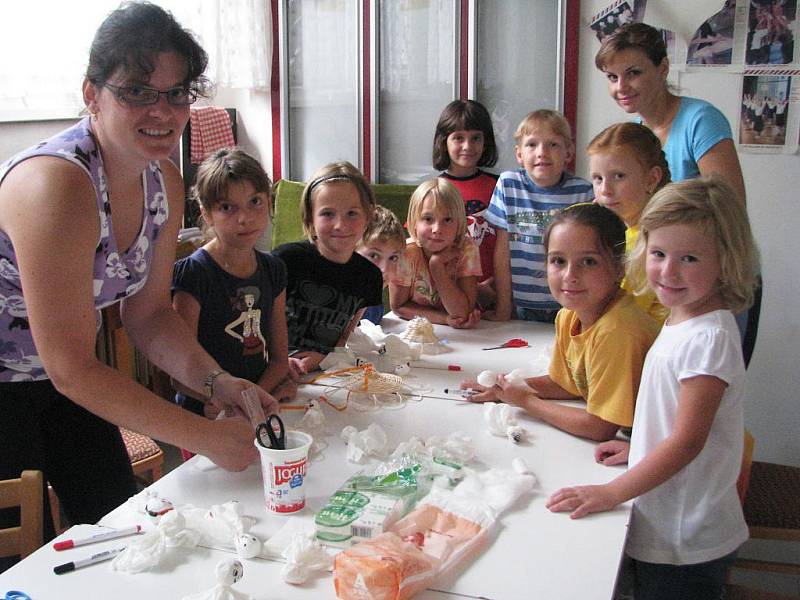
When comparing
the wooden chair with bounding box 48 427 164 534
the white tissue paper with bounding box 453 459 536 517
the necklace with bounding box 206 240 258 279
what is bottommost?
the wooden chair with bounding box 48 427 164 534

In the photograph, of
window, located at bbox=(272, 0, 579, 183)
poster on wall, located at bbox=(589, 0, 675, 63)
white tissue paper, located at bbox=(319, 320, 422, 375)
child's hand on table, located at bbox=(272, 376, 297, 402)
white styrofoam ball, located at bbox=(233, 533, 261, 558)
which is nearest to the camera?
white styrofoam ball, located at bbox=(233, 533, 261, 558)

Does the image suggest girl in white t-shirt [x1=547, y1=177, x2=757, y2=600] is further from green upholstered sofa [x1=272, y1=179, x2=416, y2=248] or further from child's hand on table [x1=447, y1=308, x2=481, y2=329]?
green upholstered sofa [x1=272, y1=179, x2=416, y2=248]

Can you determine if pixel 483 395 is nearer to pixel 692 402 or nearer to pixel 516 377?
pixel 516 377

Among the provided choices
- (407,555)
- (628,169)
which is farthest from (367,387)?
(628,169)

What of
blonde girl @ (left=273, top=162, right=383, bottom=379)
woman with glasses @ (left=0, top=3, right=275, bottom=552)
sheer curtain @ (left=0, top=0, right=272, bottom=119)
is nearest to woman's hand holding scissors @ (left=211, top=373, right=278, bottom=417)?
woman with glasses @ (left=0, top=3, right=275, bottom=552)

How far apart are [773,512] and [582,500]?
995 millimetres

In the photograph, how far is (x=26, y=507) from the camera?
1.24m

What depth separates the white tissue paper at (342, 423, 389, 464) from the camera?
1.38 metres

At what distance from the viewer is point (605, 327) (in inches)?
59.4

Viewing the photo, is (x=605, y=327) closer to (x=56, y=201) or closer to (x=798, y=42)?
(x=56, y=201)

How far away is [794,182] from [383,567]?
10.1ft

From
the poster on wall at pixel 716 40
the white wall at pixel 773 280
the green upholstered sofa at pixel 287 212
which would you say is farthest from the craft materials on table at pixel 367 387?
the poster on wall at pixel 716 40

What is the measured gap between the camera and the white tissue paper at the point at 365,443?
1378mm

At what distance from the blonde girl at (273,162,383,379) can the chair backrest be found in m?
0.97
